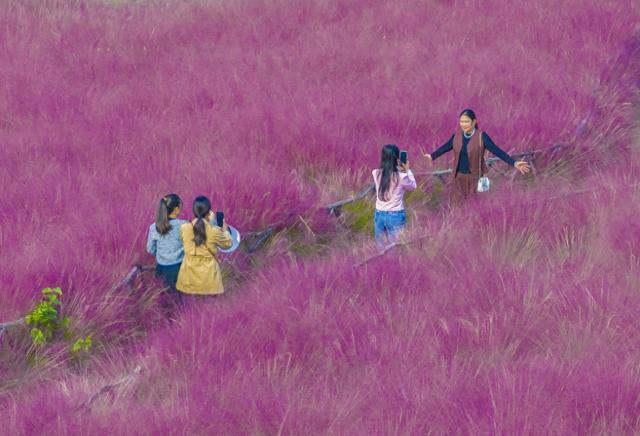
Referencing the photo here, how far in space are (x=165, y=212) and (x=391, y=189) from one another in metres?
1.67

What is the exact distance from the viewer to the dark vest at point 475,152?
7258 mm

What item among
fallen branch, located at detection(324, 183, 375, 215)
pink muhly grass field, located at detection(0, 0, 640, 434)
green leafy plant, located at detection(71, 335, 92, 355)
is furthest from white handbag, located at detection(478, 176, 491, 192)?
green leafy plant, located at detection(71, 335, 92, 355)

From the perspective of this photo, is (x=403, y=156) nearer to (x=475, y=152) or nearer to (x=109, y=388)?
(x=475, y=152)

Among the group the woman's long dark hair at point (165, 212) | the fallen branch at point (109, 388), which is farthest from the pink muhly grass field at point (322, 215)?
the woman's long dark hair at point (165, 212)

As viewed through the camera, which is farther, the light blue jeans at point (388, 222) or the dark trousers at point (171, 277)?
the light blue jeans at point (388, 222)

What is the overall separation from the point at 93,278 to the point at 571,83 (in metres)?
5.51

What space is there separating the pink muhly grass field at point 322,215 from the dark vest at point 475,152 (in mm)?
259

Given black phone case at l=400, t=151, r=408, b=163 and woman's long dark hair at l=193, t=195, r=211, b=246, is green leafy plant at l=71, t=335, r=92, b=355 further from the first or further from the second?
black phone case at l=400, t=151, r=408, b=163

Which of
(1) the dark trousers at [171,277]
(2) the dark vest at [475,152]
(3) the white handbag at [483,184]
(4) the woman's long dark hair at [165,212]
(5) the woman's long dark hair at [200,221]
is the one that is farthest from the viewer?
(2) the dark vest at [475,152]

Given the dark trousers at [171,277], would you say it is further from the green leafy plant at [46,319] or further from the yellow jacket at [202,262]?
the green leafy plant at [46,319]

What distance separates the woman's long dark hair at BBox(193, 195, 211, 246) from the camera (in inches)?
231

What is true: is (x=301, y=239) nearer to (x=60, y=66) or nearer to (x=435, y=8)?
(x=60, y=66)

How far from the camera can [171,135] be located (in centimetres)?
836

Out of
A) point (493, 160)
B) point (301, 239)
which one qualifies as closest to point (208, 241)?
point (301, 239)
